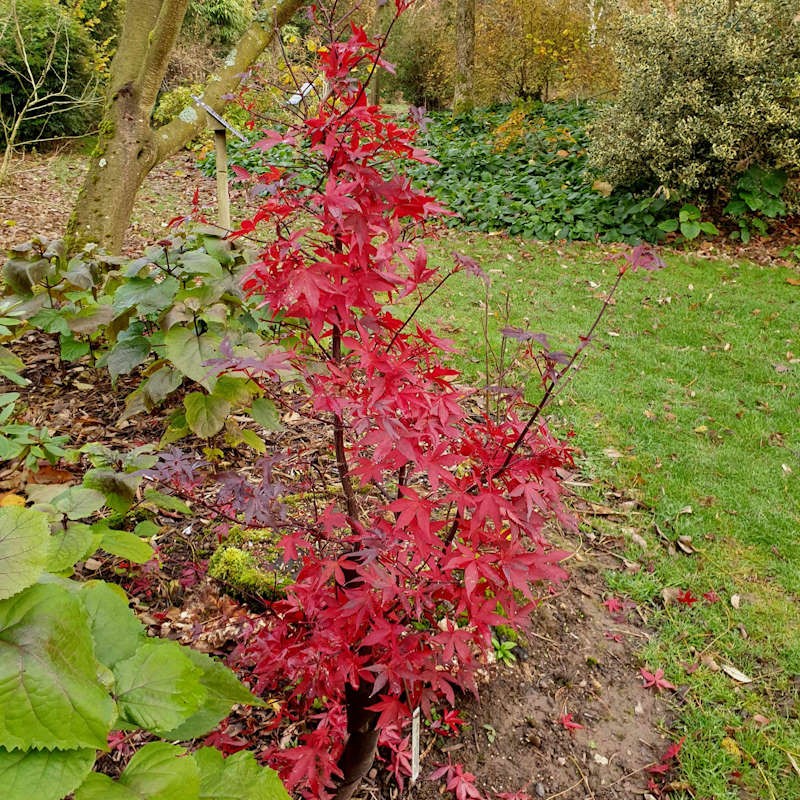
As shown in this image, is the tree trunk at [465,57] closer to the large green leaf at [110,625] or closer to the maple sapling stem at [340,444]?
the maple sapling stem at [340,444]

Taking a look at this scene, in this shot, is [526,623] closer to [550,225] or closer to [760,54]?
[550,225]

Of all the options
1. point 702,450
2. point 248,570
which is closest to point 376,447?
point 248,570

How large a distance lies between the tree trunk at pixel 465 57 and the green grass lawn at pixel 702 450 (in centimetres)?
579

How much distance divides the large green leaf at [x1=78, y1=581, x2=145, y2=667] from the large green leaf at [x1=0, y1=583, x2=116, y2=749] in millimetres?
86

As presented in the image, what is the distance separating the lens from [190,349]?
259cm

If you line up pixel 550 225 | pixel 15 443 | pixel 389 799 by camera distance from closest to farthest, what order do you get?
1. pixel 389 799
2. pixel 15 443
3. pixel 550 225

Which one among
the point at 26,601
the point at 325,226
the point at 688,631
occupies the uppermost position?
the point at 325,226

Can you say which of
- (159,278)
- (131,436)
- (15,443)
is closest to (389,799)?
(15,443)

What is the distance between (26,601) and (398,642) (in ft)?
2.68

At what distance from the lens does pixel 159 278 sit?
2.93m

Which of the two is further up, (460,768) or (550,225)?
(550,225)

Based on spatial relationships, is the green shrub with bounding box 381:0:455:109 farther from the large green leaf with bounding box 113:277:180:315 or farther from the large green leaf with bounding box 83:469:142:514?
the large green leaf with bounding box 83:469:142:514

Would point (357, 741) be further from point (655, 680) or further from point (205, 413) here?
point (205, 413)

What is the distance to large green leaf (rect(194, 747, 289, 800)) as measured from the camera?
968 millimetres
